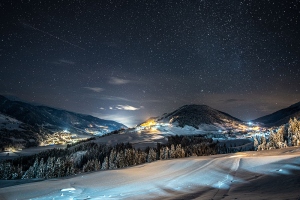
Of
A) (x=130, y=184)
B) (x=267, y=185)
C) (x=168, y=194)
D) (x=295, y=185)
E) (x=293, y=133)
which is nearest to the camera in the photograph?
(x=295, y=185)

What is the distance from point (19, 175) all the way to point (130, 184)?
169 ft

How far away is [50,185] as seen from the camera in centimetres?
1819

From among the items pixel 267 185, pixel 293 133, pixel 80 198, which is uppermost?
pixel 293 133

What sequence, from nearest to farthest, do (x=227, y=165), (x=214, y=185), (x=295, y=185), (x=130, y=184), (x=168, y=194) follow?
(x=295, y=185) < (x=168, y=194) < (x=214, y=185) < (x=130, y=184) < (x=227, y=165)

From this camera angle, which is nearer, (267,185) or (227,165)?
(267,185)

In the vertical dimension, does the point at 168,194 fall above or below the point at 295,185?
below

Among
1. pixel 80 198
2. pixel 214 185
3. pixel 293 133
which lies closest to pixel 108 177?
pixel 80 198

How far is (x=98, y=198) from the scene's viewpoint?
14.2m

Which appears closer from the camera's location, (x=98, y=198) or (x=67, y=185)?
(x=98, y=198)

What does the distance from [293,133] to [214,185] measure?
41185 mm

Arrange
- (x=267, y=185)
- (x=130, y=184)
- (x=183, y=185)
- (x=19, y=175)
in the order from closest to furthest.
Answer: (x=267, y=185)
(x=183, y=185)
(x=130, y=184)
(x=19, y=175)

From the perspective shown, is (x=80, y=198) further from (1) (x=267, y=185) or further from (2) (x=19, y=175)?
(2) (x=19, y=175)

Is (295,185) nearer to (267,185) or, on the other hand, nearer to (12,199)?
(267,185)

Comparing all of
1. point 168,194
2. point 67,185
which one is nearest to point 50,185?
point 67,185
